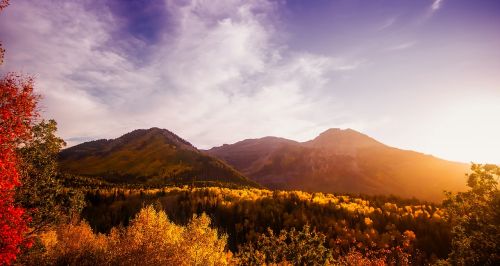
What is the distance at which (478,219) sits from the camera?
1500 centimetres

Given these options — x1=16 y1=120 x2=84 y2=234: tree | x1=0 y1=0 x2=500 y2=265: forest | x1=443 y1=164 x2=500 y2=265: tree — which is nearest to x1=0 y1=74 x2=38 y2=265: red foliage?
x1=0 y1=0 x2=500 y2=265: forest

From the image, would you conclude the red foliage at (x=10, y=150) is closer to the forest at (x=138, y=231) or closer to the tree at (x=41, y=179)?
the forest at (x=138, y=231)

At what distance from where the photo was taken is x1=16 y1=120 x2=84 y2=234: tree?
85.0 feet

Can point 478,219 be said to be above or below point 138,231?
above

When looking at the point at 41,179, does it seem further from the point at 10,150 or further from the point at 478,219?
the point at 478,219

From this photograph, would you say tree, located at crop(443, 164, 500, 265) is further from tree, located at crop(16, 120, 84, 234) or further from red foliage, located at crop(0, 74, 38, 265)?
tree, located at crop(16, 120, 84, 234)

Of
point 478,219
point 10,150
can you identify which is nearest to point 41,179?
point 10,150

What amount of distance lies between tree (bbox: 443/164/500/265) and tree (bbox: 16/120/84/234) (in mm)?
27364

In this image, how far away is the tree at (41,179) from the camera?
25.9 m

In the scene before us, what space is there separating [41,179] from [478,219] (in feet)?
95.1

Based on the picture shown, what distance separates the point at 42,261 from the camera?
28.1m

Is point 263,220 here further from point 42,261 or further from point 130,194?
point 42,261

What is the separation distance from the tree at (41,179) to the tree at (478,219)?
89.8ft

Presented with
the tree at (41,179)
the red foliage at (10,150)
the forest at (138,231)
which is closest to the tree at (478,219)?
the forest at (138,231)
